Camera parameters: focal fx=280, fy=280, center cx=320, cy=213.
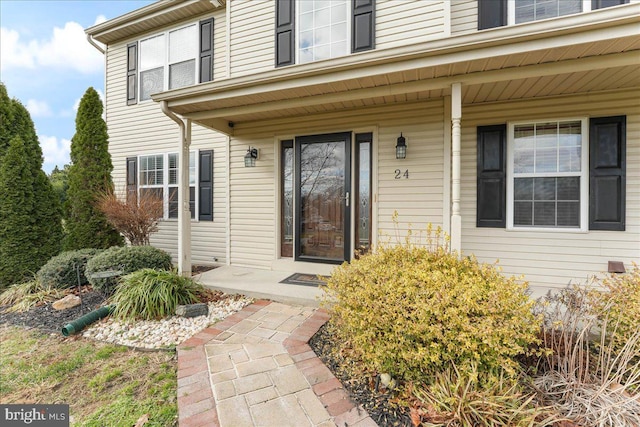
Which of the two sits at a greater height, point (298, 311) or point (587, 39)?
point (587, 39)

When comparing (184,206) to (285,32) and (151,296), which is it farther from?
(285,32)

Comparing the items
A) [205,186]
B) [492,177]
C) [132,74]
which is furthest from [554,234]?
[132,74]

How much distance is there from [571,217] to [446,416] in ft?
11.8

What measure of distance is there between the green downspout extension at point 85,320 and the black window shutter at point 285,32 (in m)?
4.56

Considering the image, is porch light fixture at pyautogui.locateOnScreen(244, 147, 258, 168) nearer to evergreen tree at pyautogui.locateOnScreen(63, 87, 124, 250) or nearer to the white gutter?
evergreen tree at pyautogui.locateOnScreen(63, 87, 124, 250)

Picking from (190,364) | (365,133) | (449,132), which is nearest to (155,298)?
(190,364)

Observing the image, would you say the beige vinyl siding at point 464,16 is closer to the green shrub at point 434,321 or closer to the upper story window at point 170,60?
the green shrub at point 434,321

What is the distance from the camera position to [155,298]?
331 cm

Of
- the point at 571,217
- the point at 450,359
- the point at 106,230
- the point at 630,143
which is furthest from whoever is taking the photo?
the point at 106,230

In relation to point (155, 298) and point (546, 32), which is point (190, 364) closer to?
point (155, 298)

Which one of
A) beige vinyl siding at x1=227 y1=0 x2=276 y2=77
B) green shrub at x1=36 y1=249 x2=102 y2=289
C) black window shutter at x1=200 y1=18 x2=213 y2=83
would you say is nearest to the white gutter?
black window shutter at x1=200 y1=18 x2=213 y2=83

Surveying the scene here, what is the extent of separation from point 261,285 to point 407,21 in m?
4.57

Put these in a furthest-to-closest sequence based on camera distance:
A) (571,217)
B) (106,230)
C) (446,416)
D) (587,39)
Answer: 1. (106,230)
2. (571,217)
3. (587,39)
4. (446,416)

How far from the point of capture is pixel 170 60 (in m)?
6.36
